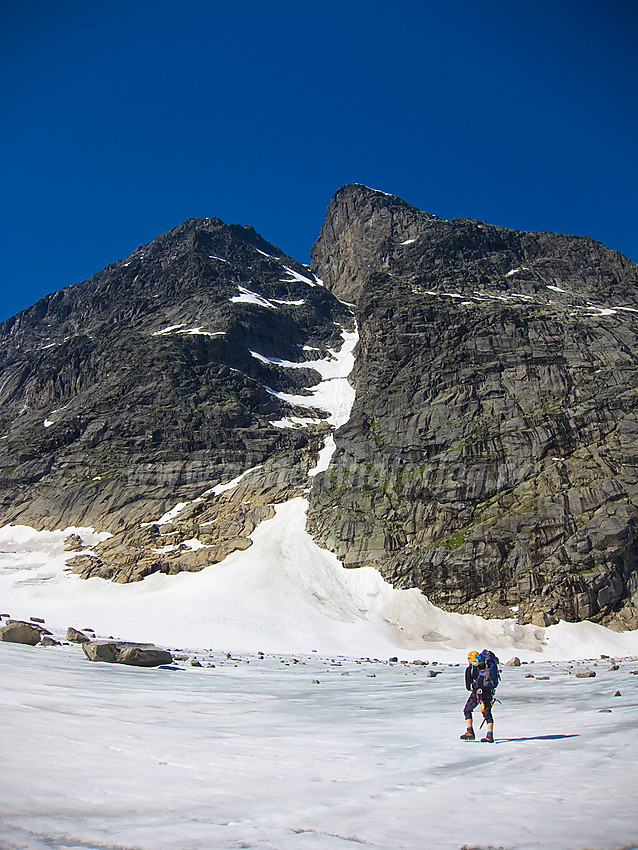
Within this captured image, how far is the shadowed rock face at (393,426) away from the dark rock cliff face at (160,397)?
453 mm

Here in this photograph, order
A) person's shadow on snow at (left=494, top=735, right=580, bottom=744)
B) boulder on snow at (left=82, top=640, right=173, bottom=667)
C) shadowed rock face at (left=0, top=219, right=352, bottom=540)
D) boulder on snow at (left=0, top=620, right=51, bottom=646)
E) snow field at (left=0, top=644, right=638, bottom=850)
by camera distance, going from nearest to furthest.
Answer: snow field at (left=0, top=644, right=638, bottom=850) < person's shadow on snow at (left=494, top=735, right=580, bottom=744) < boulder on snow at (left=82, top=640, right=173, bottom=667) < boulder on snow at (left=0, top=620, right=51, bottom=646) < shadowed rock face at (left=0, top=219, right=352, bottom=540)

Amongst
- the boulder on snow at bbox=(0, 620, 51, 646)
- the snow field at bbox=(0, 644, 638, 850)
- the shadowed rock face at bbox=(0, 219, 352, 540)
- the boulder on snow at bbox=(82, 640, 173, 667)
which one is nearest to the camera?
the snow field at bbox=(0, 644, 638, 850)

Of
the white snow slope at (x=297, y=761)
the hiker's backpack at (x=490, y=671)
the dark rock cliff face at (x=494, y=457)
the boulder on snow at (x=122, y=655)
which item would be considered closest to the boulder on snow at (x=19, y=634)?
the white snow slope at (x=297, y=761)

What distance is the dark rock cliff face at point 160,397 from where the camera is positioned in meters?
81.6

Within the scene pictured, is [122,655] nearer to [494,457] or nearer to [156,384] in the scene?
[494,457]

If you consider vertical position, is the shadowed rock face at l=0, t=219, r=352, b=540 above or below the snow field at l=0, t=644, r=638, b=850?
above

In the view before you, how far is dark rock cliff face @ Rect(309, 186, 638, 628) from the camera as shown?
2234 inches

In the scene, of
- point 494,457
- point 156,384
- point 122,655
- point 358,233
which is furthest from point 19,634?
point 358,233

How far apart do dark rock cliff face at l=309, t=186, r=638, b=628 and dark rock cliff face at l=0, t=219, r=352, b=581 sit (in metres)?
14.7

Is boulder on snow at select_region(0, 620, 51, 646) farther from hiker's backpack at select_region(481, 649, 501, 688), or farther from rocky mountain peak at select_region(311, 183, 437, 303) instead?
rocky mountain peak at select_region(311, 183, 437, 303)

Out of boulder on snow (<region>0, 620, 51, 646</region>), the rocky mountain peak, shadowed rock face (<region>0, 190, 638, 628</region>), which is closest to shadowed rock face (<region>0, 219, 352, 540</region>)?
shadowed rock face (<region>0, 190, 638, 628</region>)

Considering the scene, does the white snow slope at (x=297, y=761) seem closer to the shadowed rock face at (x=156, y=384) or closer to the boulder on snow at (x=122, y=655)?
the boulder on snow at (x=122, y=655)

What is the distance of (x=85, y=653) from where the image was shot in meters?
20.8

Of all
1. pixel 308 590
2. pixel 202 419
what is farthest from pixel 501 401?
pixel 202 419
